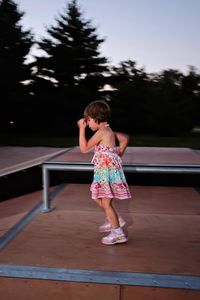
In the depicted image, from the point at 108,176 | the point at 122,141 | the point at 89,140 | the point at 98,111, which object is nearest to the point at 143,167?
the point at 122,141

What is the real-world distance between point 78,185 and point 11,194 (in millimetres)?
999

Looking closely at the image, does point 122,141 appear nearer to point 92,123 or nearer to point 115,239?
point 92,123

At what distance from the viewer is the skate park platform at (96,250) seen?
1.96 metres

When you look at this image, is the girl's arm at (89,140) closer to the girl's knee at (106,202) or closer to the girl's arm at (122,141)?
the girl's arm at (122,141)

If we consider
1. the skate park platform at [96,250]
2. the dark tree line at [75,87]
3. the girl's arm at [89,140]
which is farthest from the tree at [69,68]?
the girl's arm at [89,140]

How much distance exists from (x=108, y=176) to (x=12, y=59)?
21327 millimetres

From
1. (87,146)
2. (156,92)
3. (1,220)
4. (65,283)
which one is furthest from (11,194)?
(156,92)

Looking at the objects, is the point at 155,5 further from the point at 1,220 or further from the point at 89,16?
the point at 1,220

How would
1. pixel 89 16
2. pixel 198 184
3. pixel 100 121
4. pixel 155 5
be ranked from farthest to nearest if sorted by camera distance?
1. pixel 89 16
2. pixel 155 5
3. pixel 198 184
4. pixel 100 121

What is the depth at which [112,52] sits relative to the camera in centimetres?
2603

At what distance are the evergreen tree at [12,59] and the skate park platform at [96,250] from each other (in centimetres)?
1887

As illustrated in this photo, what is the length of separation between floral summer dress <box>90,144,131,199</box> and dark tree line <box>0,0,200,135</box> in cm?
2039

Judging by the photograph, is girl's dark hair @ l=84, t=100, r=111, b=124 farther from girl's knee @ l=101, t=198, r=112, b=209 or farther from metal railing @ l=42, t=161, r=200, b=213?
metal railing @ l=42, t=161, r=200, b=213

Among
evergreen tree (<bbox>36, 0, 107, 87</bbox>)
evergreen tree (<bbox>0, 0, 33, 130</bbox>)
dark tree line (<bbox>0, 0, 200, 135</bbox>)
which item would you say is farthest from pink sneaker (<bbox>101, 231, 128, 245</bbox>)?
evergreen tree (<bbox>36, 0, 107, 87</bbox>)
